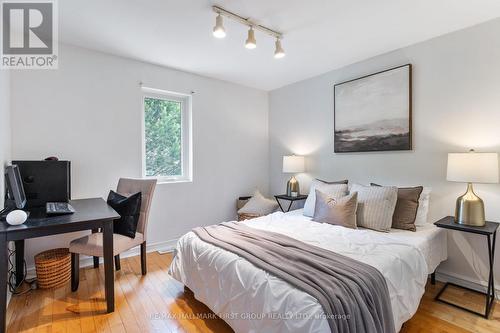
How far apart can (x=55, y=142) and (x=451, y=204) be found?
4.09m

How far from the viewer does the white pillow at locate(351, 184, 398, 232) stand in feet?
7.90

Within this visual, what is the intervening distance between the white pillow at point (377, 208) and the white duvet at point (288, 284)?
112 millimetres

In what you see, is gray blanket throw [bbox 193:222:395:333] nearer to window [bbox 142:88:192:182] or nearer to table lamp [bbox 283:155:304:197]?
table lamp [bbox 283:155:304:197]

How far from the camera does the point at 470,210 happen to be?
84.6 inches

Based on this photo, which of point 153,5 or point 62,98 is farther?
point 62,98

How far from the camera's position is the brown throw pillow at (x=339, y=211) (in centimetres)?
246

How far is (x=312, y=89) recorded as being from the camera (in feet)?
12.4

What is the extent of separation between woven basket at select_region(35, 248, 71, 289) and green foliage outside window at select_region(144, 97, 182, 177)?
132 cm

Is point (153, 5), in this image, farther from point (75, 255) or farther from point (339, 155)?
point (339, 155)

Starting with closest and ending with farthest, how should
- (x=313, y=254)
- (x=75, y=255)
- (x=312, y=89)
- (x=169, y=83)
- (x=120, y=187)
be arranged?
(x=313, y=254)
(x=75, y=255)
(x=120, y=187)
(x=169, y=83)
(x=312, y=89)

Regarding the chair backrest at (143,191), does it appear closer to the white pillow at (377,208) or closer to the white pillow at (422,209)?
the white pillow at (377,208)

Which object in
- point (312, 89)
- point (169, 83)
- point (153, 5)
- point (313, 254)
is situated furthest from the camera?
point (312, 89)

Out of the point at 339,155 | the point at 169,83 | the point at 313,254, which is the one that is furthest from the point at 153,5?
the point at 339,155

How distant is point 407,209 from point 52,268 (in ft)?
11.2
